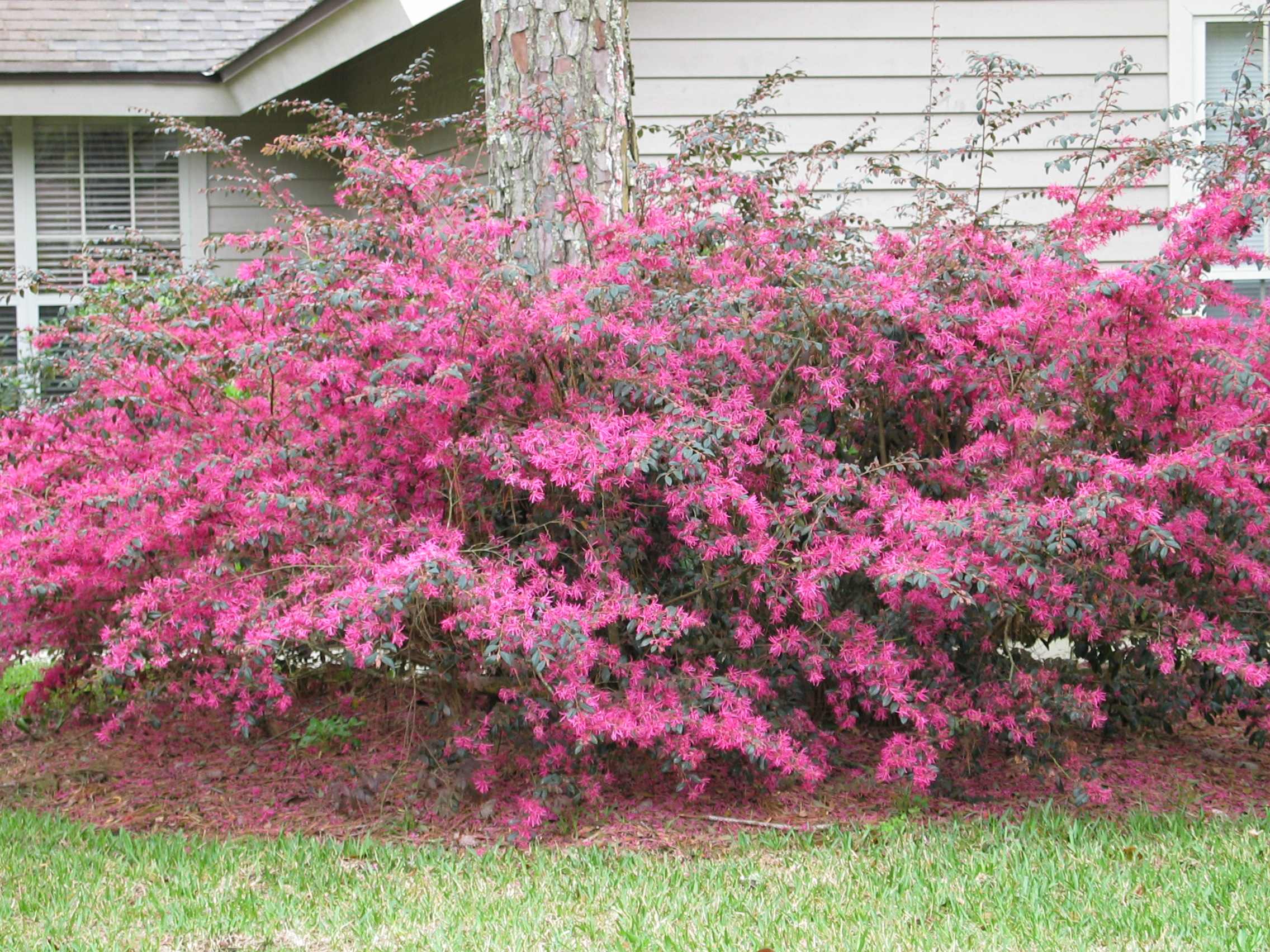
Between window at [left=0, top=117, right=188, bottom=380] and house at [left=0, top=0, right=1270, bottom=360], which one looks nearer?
house at [left=0, top=0, right=1270, bottom=360]

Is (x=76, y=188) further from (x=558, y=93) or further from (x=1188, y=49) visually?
(x=1188, y=49)

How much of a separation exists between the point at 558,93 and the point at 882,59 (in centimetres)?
327

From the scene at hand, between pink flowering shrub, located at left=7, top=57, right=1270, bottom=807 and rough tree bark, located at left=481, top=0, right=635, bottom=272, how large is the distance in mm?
553

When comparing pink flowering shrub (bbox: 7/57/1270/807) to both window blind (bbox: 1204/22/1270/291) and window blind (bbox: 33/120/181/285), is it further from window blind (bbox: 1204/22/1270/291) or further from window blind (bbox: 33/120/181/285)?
window blind (bbox: 33/120/181/285)

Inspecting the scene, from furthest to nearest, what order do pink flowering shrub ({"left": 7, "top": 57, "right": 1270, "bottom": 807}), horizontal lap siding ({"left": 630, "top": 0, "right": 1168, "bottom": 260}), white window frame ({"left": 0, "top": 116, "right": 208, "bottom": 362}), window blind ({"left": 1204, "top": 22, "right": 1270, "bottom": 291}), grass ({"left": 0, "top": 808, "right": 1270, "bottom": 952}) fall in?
1. white window frame ({"left": 0, "top": 116, "right": 208, "bottom": 362})
2. window blind ({"left": 1204, "top": 22, "right": 1270, "bottom": 291})
3. horizontal lap siding ({"left": 630, "top": 0, "right": 1168, "bottom": 260})
4. pink flowering shrub ({"left": 7, "top": 57, "right": 1270, "bottom": 807})
5. grass ({"left": 0, "top": 808, "right": 1270, "bottom": 952})

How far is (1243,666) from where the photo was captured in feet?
13.3

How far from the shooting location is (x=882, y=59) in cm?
777

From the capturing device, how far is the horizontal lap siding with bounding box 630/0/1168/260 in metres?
7.69

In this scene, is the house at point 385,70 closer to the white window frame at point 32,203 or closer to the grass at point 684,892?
the white window frame at point 32,203

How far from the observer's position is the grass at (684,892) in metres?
3.36

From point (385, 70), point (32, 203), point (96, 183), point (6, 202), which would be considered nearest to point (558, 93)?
point (385, 70)

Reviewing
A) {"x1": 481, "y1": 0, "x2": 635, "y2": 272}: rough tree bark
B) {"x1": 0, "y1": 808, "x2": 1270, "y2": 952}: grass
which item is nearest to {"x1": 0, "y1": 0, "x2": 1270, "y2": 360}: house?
{"x1": 481, "y1": 0, "x2": 635, "y2": 272}: rough tree bark

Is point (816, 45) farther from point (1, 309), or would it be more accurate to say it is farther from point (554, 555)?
point (1, 309)

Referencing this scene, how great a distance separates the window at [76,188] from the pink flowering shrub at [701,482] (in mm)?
5271
